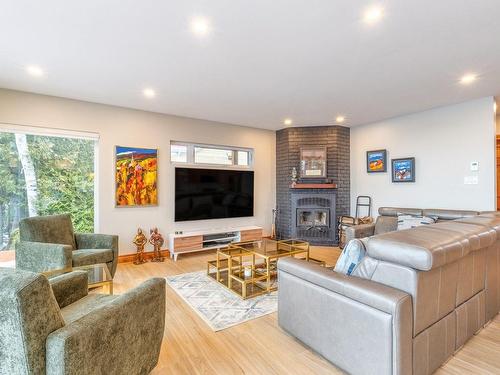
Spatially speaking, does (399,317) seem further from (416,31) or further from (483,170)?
(483,170)

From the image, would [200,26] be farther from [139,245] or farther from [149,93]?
[139,245]

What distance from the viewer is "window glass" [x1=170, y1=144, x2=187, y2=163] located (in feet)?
16.0

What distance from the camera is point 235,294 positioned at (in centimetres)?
298

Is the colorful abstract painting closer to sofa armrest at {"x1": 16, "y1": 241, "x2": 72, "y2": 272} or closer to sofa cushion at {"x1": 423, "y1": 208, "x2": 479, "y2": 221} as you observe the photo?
sofa armrest at {"x1": 16, "y1": 241, "x2": 72, "y2": 272}

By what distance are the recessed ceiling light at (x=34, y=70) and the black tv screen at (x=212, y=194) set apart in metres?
2.29

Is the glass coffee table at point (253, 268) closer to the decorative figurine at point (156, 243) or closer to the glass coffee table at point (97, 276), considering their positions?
the decorative figurine at point (156, 243)

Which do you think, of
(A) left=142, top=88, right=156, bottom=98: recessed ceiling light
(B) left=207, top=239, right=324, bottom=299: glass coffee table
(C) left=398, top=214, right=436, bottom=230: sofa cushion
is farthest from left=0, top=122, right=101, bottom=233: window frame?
(C) left=398, top=214, right=436, bottom=230: sofa cushion

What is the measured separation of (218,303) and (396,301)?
6.18 feet

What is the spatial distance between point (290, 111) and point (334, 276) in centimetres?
347

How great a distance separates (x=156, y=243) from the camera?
174 inches

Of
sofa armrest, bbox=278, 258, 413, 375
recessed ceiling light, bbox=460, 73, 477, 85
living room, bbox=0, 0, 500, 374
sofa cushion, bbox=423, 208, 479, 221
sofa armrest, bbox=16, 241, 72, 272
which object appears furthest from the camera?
sofa cushion, bbox=423, 208, 479, 221

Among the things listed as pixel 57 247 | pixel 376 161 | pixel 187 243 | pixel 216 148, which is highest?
pixel 216 148

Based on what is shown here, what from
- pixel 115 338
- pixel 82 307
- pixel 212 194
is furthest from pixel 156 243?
pixel 115 338

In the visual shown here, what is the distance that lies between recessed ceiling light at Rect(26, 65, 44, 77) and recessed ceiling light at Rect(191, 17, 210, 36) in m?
2.03
